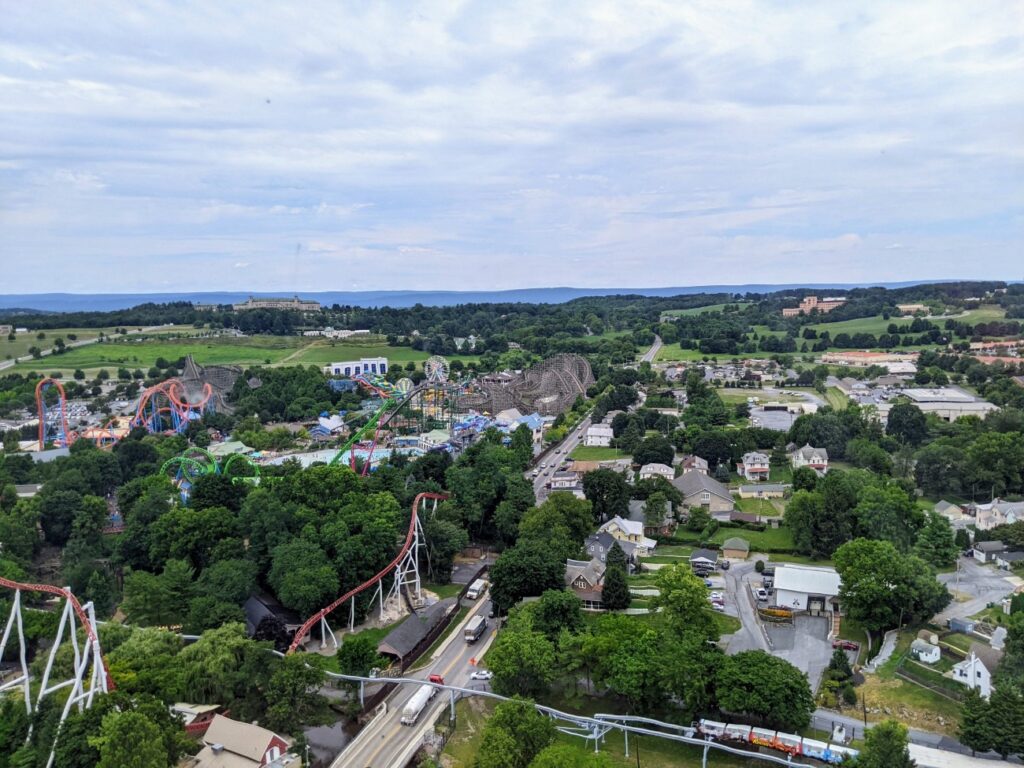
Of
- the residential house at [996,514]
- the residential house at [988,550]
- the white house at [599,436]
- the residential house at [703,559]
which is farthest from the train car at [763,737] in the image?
the white house at [599,436]

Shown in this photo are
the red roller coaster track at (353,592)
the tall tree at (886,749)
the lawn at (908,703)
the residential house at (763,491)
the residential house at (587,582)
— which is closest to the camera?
the tall tree at (886,749)

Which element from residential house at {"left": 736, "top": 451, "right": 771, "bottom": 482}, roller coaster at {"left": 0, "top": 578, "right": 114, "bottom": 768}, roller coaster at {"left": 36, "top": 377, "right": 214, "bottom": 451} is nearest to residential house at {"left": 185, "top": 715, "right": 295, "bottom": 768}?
roller coaster at {"left": 0, "top": 578, "right": 114, "bottom": 768}

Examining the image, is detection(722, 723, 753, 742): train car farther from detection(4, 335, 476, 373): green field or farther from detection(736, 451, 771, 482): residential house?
detection(4, 335, 476, 373): green field

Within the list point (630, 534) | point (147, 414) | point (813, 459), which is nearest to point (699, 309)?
point (813, 459)

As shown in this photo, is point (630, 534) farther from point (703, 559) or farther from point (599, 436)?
point (599, 436)

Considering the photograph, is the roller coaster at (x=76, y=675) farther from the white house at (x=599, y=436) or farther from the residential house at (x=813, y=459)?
the white house at (x=599, y=436)

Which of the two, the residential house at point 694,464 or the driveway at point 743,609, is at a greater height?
the residential house at point 694,464
